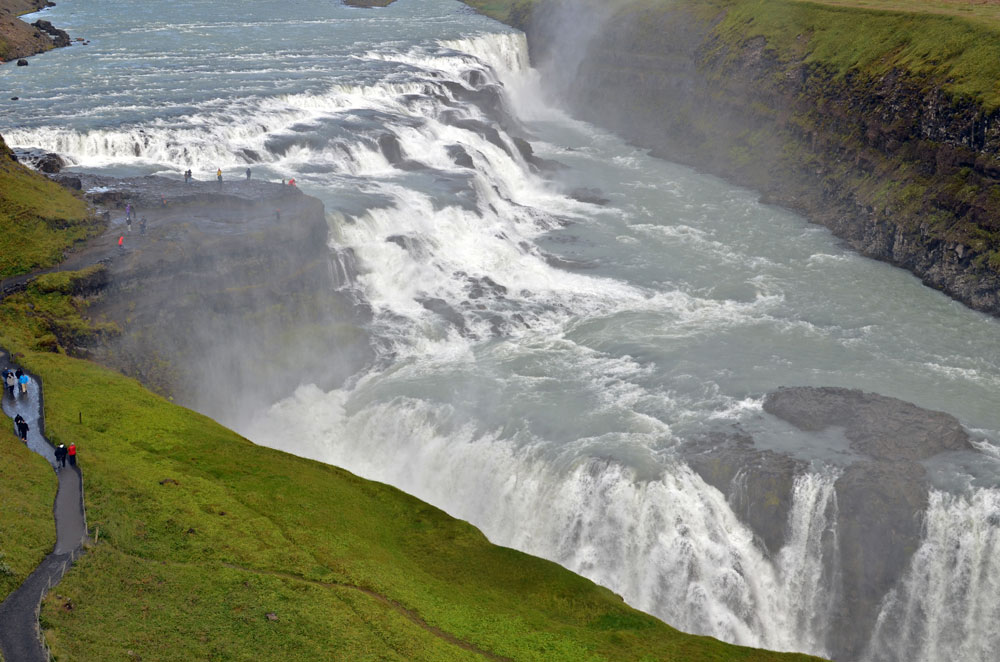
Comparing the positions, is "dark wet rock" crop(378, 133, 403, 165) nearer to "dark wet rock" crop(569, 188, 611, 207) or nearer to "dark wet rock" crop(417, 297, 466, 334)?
"dark wet rock" crop(569, 188, 611, 207)

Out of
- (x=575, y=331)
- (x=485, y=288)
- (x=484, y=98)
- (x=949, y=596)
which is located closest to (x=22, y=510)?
(x=575, y=331)

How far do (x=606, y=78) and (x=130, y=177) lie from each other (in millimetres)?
55079

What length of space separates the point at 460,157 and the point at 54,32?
47.9 metres

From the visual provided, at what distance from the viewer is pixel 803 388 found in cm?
3812

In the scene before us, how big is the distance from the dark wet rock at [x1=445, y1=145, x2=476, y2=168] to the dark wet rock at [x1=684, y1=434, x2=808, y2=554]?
113ft

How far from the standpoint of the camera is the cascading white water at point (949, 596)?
97.2 feet

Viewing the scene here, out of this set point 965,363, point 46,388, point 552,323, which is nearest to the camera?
point 46,388

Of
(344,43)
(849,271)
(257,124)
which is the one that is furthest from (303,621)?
(344,43)

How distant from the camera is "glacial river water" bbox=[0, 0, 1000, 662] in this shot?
3141cm

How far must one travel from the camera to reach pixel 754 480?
32.6 metres

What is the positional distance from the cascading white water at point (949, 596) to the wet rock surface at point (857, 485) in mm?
492

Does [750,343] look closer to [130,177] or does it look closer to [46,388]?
[46,388]

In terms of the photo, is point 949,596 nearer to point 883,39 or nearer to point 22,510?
point 22,510

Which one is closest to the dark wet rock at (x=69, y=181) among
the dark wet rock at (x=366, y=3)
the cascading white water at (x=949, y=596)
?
the cascading white water at (x=949, y=596)
